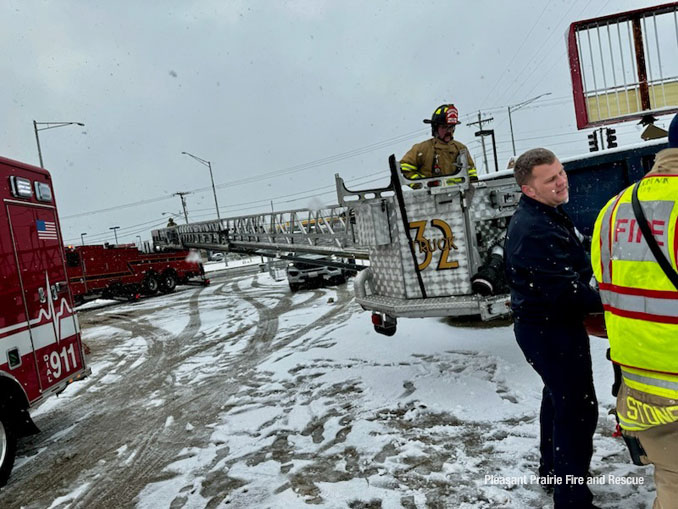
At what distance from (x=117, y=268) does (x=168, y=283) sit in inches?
108

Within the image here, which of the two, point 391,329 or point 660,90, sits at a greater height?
point 660,90

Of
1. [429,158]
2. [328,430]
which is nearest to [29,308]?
[328,430]

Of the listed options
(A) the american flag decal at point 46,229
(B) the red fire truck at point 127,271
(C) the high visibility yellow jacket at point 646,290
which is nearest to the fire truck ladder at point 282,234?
(B) the red fire truck at point 127,271

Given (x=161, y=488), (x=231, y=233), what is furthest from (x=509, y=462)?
(x=231, y=233)

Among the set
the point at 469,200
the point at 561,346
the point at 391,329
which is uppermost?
the point at 469,200

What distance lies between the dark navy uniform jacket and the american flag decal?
15.7ft

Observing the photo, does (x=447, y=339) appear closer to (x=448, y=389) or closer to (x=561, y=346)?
(x=448, y=389)

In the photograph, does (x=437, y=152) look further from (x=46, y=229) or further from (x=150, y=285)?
(x=150, y=285)

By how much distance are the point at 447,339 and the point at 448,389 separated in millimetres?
1710

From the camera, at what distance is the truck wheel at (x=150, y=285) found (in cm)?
1866

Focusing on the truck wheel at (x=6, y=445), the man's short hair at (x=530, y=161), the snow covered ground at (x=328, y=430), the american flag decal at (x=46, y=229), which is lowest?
the snow covered ground at (x=328, y=430)

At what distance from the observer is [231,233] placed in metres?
16.6

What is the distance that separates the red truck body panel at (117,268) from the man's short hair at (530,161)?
1610 centimetres

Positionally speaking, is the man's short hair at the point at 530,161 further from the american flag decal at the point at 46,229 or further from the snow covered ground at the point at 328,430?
the american flag decal at the point at 46,229
